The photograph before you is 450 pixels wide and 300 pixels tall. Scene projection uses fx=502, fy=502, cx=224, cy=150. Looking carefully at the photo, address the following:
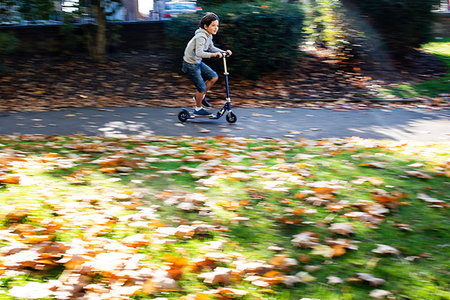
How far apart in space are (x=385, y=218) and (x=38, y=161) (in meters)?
3.95

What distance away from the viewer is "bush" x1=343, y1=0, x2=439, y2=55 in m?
12.3

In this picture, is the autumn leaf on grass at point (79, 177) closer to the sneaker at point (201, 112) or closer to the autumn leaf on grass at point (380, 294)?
the autumn leaf on grass at point (380, 294)

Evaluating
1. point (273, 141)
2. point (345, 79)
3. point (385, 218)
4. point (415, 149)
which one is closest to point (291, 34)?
point (345, 79)

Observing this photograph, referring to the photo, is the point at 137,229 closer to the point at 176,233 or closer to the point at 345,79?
the point at 176,233

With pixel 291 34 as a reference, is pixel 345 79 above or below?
below

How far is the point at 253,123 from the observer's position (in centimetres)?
866

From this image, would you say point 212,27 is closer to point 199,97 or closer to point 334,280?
point 199,97

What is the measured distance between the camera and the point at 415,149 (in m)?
6.32

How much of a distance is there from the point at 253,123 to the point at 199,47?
161cm

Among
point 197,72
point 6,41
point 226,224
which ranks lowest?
point 226,224

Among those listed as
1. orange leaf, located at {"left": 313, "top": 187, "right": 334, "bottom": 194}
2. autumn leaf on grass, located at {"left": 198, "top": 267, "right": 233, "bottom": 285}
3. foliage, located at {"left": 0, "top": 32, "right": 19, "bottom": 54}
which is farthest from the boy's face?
foliage, located at {"left": 0, "top": 32, "right": 19, "bottom": 54}

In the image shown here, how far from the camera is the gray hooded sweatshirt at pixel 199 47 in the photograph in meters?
8.07

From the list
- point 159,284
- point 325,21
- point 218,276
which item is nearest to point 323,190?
point 218,276

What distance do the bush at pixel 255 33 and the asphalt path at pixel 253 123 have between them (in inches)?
89.5
